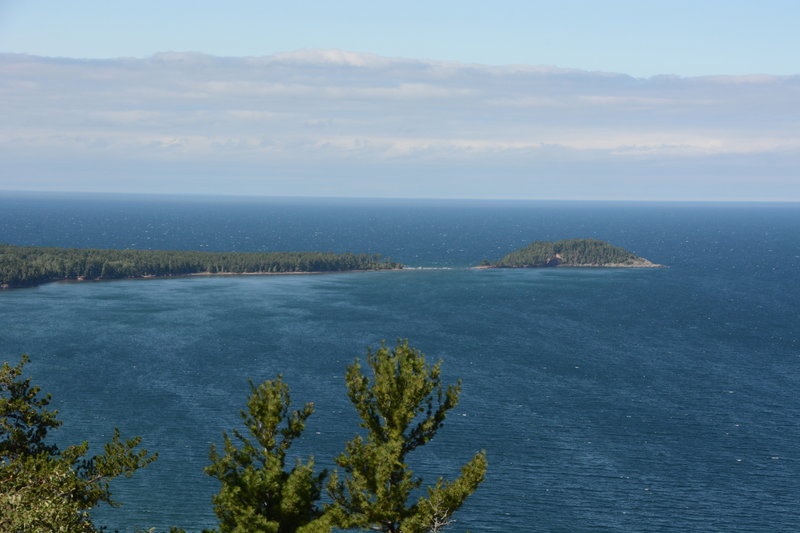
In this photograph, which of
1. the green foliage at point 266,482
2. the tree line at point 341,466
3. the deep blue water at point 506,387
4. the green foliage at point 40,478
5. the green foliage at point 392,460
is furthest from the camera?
the deep blue water at point 506,387

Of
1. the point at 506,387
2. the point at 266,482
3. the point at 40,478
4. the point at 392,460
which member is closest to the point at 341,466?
the point at 392,460

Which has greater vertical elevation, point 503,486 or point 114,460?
point 114,460

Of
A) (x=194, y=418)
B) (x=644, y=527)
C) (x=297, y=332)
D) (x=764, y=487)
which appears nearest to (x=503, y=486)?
(x=644, y=527)

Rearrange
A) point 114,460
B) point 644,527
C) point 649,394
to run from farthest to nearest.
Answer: point 649,394 < point 644,527 < point 114,460

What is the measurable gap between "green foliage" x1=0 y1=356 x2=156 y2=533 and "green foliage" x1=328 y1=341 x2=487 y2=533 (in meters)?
12.2

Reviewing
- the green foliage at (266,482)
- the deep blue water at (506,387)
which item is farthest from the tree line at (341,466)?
the deep blue water at (506,387)

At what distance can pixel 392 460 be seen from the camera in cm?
3528

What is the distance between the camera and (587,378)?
105 meters

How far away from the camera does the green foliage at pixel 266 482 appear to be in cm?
3441

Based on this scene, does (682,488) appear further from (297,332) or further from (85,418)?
(297,332)

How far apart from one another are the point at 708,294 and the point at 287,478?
17083cm

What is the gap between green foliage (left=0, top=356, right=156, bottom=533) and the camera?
26734mm

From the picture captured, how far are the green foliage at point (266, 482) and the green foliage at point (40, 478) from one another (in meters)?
6.13

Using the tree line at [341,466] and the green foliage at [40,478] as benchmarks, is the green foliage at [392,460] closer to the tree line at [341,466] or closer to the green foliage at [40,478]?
the tree line at [341,466]
